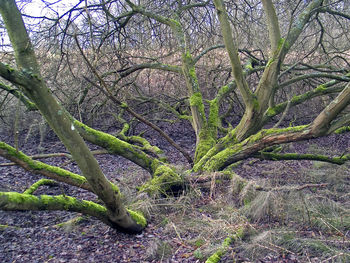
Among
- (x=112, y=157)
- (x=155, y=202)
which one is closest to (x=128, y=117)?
(x=112, y=157)

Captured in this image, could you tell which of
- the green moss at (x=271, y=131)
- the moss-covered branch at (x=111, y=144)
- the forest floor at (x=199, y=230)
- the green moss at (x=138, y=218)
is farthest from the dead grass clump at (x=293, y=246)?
the moss-covered branch at (x=111, y=144)

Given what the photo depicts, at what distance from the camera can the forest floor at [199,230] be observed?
3.08 metres

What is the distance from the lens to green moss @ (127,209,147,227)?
3594mm

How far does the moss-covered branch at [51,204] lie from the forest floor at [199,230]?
163mm

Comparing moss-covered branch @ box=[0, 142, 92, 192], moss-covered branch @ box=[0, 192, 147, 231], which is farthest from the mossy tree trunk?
moss-covered branch @ box=[0, 142, 92, 192]

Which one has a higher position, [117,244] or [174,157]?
[174,157]

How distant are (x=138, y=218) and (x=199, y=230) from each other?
672mm

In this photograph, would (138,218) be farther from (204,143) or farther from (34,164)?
(204,143)

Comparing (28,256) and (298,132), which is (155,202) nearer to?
(28,256)

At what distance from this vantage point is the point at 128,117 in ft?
30.6

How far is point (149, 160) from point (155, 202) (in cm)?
77

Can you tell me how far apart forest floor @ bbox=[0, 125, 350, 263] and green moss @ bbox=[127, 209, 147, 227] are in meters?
0.09

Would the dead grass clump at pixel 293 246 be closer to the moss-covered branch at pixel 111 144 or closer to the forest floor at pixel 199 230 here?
the forest floor at pixel 199 230

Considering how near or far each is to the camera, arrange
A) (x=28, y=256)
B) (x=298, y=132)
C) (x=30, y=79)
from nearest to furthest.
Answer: (x=30, y=79) < (x=28, y=256) < (x=298, y=132)
